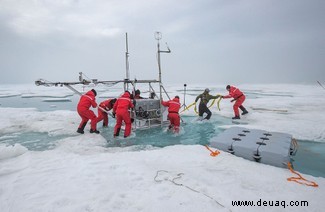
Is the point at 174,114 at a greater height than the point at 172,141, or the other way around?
the point at 174,114

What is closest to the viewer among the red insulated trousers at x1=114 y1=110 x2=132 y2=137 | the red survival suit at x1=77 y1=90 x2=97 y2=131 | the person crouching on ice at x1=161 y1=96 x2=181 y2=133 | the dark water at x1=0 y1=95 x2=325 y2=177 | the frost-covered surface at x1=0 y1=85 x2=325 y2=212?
the frost-covered surface at x1=0 y1=85 x2=325 y2=212

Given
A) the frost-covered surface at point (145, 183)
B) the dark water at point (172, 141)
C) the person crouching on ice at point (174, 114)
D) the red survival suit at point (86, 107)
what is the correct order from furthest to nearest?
1. the person crouching on ice at point (174, 114)
2. the red survival suit at point (86, 107)
3. the dark water at point (172, 141)
4. the frost-covered surface at point (145, 183)

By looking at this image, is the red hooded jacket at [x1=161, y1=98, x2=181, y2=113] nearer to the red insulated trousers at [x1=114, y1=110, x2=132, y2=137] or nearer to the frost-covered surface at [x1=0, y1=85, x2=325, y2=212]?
the red insulated trousers at [x1=114, y1=110, x2=132, y2=137]

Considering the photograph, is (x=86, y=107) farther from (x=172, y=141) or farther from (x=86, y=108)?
(x=172, y=141)

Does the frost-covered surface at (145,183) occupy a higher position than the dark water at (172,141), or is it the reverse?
the frost-covered surface at (145,183)

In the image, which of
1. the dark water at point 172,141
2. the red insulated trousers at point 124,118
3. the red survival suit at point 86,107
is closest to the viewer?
the dark water at point 172,141

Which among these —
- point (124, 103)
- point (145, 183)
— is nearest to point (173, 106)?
point (124, 103)

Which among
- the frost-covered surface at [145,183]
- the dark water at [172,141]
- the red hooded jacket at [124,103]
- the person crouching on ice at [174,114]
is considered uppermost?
the red hooded jacket at [124,103]

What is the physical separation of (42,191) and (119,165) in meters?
1.21

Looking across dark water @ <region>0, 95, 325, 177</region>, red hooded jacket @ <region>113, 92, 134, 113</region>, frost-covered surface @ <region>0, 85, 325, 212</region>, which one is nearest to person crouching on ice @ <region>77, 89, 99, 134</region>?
dark water @ <region>0, 95, 325, 177</region>

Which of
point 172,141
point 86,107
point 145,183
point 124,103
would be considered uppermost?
point 124,103

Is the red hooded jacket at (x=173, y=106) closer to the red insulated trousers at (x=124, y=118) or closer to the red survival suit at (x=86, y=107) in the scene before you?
the red insulated trousers at (x=124, y=118)

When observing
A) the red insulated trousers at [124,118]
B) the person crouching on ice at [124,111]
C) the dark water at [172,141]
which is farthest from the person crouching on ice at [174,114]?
the red insulated trousers at [124,118]

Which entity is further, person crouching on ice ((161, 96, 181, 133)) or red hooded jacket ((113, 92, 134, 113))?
person crouching on ice ((161, 96, 181, 133))
